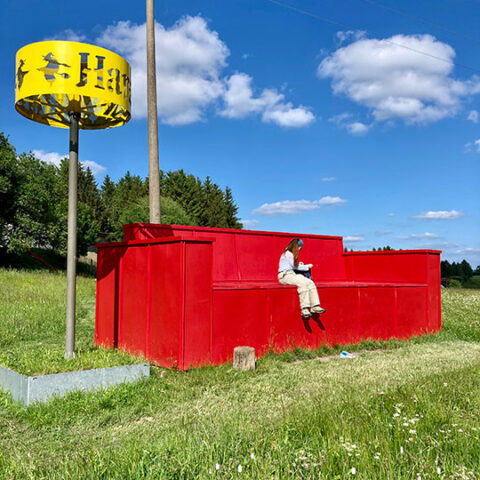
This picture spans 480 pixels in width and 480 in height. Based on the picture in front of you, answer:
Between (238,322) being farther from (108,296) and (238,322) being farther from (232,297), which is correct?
(108,296)

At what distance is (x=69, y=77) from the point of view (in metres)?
6.40

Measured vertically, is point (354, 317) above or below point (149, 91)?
below

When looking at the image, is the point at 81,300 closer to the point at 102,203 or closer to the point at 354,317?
the point at 354,317

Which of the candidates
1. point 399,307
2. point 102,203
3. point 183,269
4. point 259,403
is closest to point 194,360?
point 183,269

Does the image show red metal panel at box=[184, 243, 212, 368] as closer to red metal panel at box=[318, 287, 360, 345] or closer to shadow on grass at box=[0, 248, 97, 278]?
red metal panel at box=[318, 287, 360, 345]

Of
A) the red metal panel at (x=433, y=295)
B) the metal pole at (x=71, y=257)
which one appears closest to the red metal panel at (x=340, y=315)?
the red metal panel at (x=433, y=295)

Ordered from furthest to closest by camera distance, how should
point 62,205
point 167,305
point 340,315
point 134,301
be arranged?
point 62,205 → point 340,315 → point 134,301 → point 167,305

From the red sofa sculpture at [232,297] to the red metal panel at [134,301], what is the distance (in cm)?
2

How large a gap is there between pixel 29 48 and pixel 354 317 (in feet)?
26.0

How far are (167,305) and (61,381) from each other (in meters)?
2.08

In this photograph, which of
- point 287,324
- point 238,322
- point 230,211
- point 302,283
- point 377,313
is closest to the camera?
point 238,322

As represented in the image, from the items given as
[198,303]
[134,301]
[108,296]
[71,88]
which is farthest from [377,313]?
[71,88]

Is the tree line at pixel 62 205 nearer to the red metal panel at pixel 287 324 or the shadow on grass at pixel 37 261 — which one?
the shadow on grass at pixel 37 261

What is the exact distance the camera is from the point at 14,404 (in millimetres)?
5773
